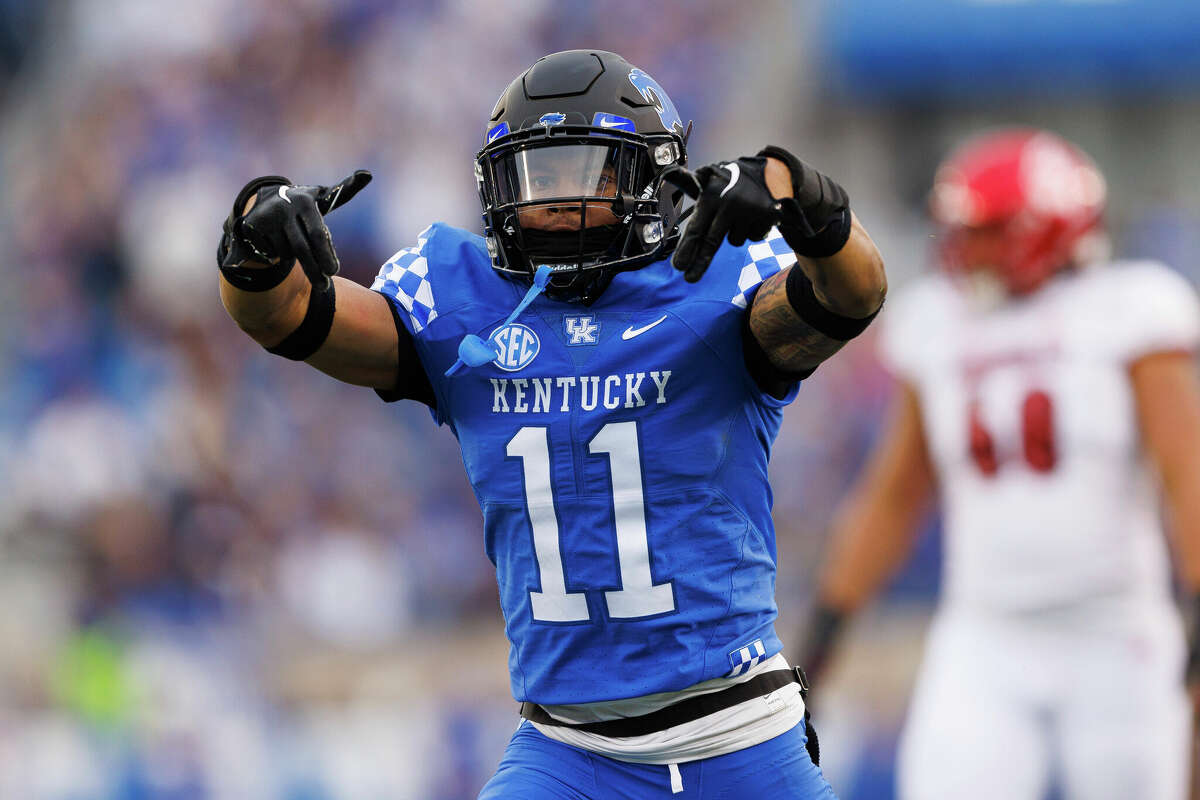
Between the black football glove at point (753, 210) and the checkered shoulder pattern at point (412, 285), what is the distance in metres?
0.59

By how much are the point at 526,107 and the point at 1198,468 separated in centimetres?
214

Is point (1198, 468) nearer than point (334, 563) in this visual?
Yes

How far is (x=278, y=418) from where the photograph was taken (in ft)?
27.3

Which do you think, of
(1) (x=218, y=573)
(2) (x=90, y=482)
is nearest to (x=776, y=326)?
(1) (x=218, y=573)

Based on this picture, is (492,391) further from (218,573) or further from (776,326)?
(218,573)

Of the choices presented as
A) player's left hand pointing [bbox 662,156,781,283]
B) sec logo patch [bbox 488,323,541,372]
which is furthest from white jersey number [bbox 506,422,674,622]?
player's left hand pointing [bbox 662,156,781,283]

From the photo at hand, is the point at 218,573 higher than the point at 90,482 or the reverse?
the reverse

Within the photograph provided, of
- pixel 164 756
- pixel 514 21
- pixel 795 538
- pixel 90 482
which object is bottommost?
pixel 164 756

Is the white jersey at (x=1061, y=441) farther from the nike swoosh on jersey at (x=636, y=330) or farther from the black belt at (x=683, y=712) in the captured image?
the nike swoosh on jersey at (x=636, y=330)

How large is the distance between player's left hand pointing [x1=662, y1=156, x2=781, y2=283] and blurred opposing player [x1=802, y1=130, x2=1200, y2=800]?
2.14 m

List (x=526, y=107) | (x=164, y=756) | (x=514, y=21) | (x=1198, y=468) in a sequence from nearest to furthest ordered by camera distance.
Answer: (x=526, y=107), (x=1198, y=468), (x=164, y=756), (x=514, y=21)

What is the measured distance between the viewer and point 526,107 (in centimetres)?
279

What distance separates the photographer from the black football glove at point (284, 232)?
2.47m

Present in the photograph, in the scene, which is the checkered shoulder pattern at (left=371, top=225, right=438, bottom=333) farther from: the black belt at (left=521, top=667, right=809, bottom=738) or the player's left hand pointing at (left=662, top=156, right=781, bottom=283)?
the black belt at (left=521, top=667, right=809, bottom=738)
